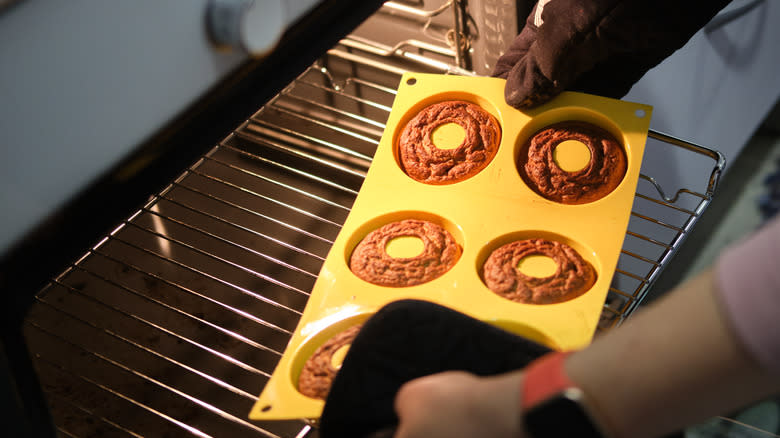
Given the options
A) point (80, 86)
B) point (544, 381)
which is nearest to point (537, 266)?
point (544, 381)

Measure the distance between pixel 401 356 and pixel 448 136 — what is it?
426 mm

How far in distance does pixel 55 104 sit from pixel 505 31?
2.59 ft

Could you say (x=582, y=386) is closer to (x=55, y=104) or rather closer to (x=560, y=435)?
(x=560, y=435)

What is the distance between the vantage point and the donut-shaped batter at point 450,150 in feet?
3.20

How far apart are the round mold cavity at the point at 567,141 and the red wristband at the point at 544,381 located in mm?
533

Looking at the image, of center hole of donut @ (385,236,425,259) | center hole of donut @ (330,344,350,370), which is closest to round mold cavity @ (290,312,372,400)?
center hole of donut @ (330,344,350,370)

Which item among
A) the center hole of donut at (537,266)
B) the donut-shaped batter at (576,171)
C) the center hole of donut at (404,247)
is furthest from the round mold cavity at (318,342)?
the donut-shaped batter at (576,171)

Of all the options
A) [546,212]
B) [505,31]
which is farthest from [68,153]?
[505,31]

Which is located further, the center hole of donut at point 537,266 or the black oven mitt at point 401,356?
the center hole of donut at point 537,266

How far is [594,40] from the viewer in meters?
0.86

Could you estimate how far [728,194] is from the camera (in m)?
2.15

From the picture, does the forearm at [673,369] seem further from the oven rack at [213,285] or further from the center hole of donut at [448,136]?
the center hole of donut at [448,136]

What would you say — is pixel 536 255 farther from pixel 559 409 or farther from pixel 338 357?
pixel 559 409

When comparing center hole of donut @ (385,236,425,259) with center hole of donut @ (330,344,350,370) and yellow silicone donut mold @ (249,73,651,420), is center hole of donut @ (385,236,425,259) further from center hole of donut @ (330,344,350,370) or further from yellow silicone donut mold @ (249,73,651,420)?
center hole of donut @ (330,344,350,370)
